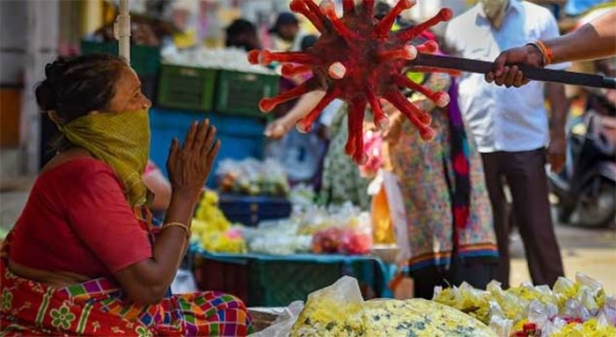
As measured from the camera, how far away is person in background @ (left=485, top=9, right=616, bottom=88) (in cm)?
321

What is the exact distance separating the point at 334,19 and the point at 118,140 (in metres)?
0.74

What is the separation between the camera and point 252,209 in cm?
758

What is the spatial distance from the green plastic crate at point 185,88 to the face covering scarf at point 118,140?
5583 mm

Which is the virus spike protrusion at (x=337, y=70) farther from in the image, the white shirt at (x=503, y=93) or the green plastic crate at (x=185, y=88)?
the green plastic crate at (x=185, y=88)

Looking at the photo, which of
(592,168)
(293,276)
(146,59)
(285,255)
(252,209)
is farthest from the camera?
(592,168)

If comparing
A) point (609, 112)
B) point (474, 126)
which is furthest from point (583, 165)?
point (474, 126)

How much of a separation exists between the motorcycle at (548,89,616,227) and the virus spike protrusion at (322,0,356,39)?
25.3 ft

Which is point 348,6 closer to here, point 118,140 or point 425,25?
point 425,25

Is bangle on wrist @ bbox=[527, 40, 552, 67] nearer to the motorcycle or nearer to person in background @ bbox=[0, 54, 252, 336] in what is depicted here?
person in background @ bbox=[0, 54, 252, 336]

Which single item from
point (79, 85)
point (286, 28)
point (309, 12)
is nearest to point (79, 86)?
point (79, 85)

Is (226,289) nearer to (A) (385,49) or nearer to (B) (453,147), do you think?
(B) (453,147)

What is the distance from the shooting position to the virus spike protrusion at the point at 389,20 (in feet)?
9.46

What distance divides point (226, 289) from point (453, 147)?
4.77 ft

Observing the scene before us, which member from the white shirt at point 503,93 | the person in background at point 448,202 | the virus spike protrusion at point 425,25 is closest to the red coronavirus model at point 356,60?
the virus spike protrusion at point 425,25
